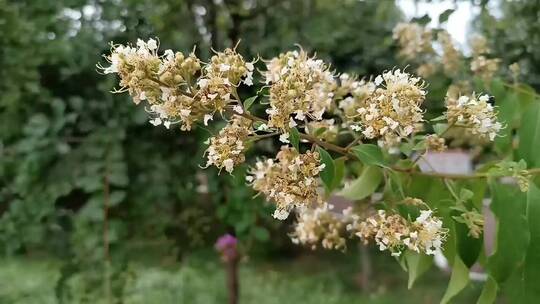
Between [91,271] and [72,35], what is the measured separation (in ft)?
1.24

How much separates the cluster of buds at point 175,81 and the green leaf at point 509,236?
283mm

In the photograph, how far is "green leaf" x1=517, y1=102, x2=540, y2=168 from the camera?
754 mm

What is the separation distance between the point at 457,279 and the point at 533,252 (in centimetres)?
8

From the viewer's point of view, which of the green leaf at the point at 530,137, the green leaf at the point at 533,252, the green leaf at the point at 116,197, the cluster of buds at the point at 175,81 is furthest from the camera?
the green leaf at the point at 116,197

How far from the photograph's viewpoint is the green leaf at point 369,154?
0.60 m

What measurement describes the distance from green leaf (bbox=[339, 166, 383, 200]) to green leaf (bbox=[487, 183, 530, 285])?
0.44 ft

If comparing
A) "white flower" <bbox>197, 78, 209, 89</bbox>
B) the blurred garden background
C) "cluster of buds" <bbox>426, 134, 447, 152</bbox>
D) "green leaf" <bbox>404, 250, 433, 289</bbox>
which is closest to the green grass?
the blurred garden background

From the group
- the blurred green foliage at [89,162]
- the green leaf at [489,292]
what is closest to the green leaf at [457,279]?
the green leaf at [489,292]

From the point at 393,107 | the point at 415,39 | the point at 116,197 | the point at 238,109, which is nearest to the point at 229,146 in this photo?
the point at 238,109

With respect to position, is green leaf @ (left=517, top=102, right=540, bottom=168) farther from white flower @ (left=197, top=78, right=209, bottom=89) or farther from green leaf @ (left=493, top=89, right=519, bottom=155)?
white flower @ (left=197, top=78, right=209, bottom=89)

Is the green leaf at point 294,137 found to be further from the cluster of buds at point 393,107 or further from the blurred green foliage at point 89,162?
the blurred green foliage at point 89,162

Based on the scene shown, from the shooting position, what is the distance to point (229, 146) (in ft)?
1.83

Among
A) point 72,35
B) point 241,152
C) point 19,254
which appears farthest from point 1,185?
point 241,152

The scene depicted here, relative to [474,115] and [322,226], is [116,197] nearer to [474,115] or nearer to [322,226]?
[322,226]
